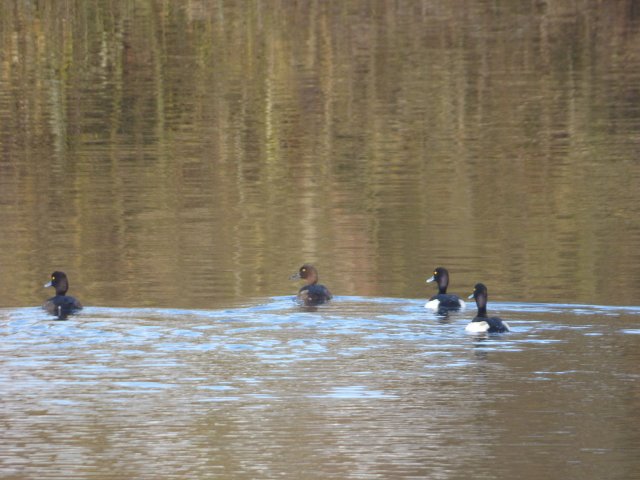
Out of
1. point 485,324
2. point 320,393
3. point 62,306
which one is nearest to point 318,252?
point 62,306

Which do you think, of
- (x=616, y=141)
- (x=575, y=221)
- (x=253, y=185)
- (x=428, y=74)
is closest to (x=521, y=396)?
(x=575, y=221)

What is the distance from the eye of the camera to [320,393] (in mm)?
14789

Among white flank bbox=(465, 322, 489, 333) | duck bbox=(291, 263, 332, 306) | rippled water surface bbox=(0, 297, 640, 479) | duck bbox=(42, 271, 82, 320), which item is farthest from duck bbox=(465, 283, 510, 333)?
duck bbox=(42, 271, 82, 320)

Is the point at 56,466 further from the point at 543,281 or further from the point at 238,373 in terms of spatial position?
the point at 543,281

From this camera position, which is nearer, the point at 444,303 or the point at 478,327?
the point at 478,327

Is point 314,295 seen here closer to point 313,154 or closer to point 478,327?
point 478,327

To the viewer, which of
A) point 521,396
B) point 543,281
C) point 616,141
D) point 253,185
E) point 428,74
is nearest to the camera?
point 521,396

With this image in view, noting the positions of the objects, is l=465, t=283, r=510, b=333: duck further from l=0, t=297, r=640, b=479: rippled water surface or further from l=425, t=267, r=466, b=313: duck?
l=425, t=267, r=466, b=313: duck

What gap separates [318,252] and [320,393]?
8.15 metres

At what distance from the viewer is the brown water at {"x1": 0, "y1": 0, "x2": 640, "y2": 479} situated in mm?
13578

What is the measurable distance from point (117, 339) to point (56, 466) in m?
4.52

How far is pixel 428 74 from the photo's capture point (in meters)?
42.5

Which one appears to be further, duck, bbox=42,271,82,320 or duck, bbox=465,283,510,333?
duck, bbox=42,271,82,320

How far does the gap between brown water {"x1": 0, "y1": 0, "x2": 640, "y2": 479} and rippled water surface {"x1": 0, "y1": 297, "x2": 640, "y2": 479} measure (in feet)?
0.11
